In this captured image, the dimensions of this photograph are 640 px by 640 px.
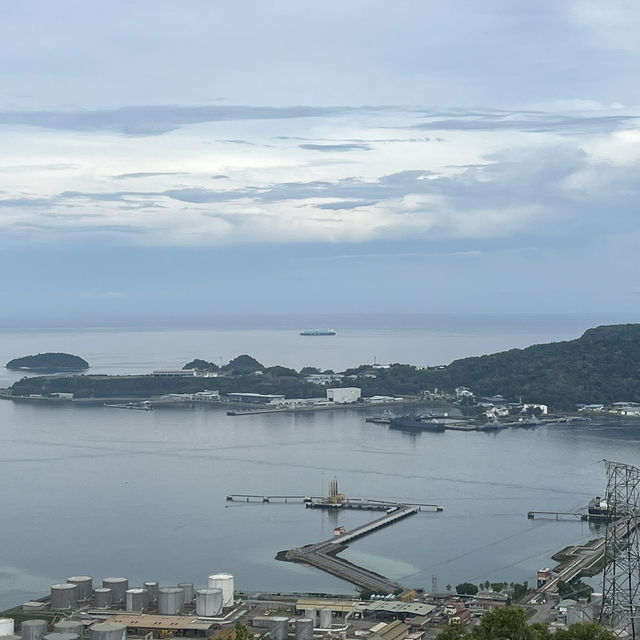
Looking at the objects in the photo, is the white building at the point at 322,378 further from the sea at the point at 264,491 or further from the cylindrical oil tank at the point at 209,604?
the cylindrical oil tank at the point at 209,604

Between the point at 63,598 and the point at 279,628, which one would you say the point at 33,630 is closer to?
the point at 63,598

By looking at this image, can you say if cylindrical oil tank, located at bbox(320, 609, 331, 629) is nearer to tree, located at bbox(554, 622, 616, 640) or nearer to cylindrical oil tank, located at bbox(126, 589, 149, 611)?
cylindrical oil tank, located at bbox(126, 589, 149, 611)

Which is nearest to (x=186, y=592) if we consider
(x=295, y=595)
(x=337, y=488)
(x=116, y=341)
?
(x=295, y=595)

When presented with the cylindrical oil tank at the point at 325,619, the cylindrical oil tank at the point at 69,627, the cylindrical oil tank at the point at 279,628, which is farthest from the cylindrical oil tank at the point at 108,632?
the cylindrical oil tank at the point at 325,619

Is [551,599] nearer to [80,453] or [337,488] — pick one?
[337,488]

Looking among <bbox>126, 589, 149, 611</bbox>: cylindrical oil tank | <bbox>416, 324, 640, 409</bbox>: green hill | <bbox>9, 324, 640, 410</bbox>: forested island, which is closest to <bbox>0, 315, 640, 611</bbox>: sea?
<bbox>126, 589, 149, 611</bbox>: cylindrical oil tank

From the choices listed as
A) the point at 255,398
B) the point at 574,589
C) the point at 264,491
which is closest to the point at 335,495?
the point at 264,491
